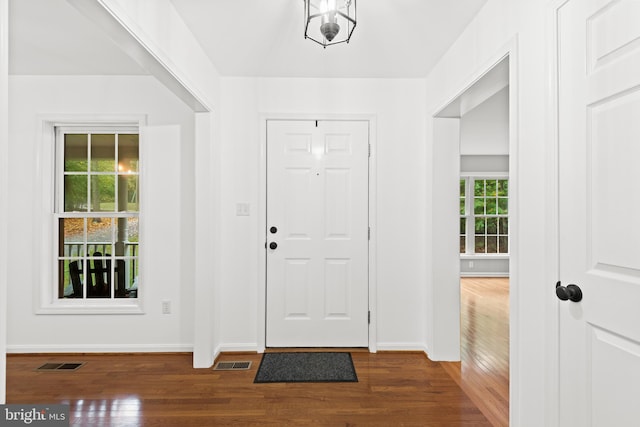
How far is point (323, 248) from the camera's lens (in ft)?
11.3

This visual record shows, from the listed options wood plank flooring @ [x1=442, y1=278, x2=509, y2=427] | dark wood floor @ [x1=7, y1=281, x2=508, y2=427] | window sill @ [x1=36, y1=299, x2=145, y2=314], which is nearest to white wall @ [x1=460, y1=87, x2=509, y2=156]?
wood plank flooring @ [x1=442, y1=278, x2=509, y2=427]

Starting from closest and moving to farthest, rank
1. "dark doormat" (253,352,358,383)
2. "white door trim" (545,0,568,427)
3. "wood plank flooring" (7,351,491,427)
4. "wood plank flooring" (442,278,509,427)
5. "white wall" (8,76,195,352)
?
1. "white door trim" (545,0,568,427)
2. "wood plank flooring" (7,351,491,427)
3. "wood plank flooring" (442,278,509,427)
4. "dark doormat" (253,352,358,383)
5. "white wall" (8,76,195,352)

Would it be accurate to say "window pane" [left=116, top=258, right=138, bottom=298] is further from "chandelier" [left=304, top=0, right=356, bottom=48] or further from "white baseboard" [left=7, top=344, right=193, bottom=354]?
"chandelier" [left=304, top=0, right=356, bottom=48]

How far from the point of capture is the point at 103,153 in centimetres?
347

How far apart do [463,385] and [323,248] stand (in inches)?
59.3

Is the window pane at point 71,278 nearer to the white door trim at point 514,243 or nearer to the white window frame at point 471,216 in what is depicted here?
the white door trim at point 514,243

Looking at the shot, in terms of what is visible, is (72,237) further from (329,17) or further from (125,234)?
(329,17)

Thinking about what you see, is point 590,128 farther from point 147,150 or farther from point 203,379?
point 147,150

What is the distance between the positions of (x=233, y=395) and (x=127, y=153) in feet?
7.47

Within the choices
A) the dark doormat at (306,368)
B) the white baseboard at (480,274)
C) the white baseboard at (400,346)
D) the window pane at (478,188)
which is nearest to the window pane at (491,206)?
the window pane at (478,188)

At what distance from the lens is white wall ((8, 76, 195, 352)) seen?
10.9ft

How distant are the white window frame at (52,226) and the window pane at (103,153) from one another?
0.42 feet

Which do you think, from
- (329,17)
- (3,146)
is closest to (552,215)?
(329,17)

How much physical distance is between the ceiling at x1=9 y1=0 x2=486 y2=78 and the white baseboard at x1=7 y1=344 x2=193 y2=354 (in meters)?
2.33
